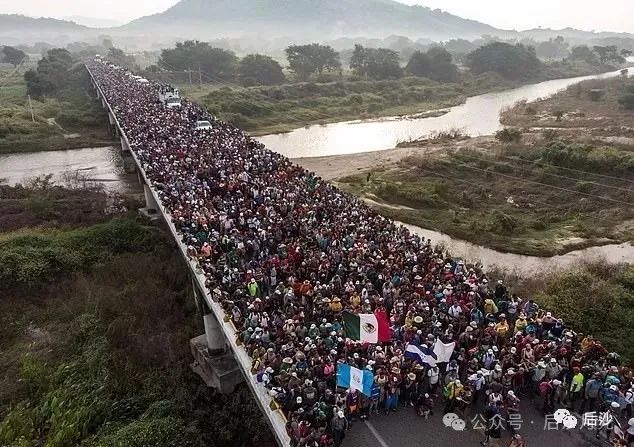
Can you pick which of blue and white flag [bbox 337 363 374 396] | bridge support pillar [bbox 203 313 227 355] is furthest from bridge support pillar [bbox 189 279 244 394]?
blue and white flag [bbox 337 363 374 396]

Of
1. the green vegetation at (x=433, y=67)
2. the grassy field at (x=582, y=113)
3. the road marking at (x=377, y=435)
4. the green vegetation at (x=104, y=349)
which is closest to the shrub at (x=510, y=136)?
the grassy field at (x=582, y=113)

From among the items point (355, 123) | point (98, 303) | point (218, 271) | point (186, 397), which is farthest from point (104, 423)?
point (355, 123)

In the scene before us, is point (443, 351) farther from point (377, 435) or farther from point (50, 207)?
point (50, 207)

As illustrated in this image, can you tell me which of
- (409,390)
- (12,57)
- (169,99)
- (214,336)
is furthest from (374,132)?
(12,57)

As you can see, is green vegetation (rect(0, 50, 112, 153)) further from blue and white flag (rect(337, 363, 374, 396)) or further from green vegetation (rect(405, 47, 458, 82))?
green vegetation (rect(405, 47, 458, 82))

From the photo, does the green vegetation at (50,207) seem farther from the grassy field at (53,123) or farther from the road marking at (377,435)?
the road marking at (377,435)

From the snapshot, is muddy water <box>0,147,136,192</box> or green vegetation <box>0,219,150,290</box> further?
muddy water <box>0,147,136,192</box>
